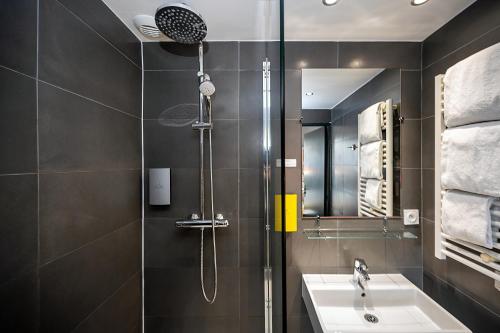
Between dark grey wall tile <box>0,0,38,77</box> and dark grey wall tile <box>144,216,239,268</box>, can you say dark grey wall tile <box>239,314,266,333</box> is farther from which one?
dark grey wall tile <box>0,0,38,77</box>

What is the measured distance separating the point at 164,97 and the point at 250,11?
Answer: 2.13ft

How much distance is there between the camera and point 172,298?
107 centimetres

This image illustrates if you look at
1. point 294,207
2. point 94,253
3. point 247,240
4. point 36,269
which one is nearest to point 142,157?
point 94,253

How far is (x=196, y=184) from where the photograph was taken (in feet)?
3.53

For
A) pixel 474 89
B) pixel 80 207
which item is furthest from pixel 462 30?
pixel 80 207

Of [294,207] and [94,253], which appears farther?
[294,207]

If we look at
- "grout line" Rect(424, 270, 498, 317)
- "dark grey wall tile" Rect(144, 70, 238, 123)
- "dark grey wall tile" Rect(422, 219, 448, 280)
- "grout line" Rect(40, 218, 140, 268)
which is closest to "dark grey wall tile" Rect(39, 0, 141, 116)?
"dark grey wall tile" Rect(144, 70, 238, 123)

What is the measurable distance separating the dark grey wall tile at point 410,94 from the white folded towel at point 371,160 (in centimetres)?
25

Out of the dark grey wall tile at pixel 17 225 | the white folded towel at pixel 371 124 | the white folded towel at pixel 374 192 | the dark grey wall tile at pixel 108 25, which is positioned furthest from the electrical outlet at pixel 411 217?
the dark grey wall tile at pixel 108 25

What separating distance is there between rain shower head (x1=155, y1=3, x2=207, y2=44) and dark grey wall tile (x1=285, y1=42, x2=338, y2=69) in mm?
504

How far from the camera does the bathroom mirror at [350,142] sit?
40.3 inches

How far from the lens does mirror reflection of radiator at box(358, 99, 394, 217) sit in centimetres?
104

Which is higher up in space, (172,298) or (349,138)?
(349,138)

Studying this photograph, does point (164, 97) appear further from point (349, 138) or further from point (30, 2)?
point (349, 138)
